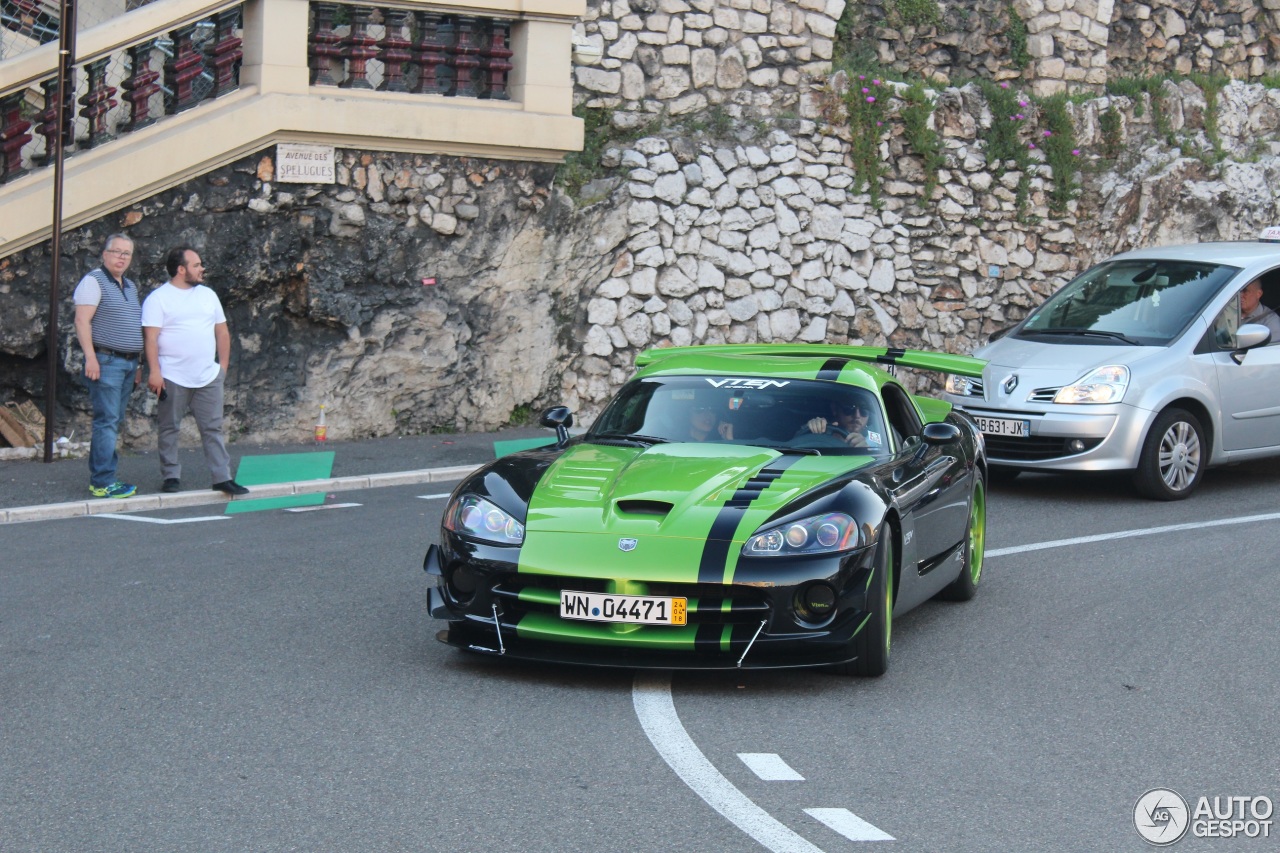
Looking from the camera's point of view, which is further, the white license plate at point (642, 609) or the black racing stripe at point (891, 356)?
the black racing stripe at point (891, 356)

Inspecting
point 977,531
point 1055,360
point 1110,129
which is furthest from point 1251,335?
point 1110,129

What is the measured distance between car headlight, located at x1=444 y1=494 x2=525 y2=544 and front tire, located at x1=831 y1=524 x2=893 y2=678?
4.66 feet

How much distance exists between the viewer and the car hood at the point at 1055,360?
11.7 m

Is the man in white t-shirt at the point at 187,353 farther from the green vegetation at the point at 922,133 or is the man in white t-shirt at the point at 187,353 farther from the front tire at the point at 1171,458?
the green vegetation at the point at 922,133

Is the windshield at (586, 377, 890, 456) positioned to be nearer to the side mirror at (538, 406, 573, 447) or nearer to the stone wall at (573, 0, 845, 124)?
the side mirror at (538, 406, 573, 447)

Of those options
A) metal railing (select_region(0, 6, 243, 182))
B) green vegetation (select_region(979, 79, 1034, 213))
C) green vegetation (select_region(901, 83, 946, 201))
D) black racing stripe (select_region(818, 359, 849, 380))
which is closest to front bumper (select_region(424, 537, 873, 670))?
black racing stripe (select_region(818, 359, 849, 380))

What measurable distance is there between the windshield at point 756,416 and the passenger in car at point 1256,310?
605 centimetres

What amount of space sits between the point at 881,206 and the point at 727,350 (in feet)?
33.0

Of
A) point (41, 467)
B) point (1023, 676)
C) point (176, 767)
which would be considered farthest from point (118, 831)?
point (41, 467)

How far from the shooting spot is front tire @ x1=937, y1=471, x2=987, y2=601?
8.05 metres

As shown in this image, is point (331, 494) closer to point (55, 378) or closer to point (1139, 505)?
point (55, 378)

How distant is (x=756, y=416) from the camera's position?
7.48 metres

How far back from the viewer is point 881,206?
1822 centimetres

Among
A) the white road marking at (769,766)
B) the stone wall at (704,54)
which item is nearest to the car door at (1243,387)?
the stone wall at (704,54)
